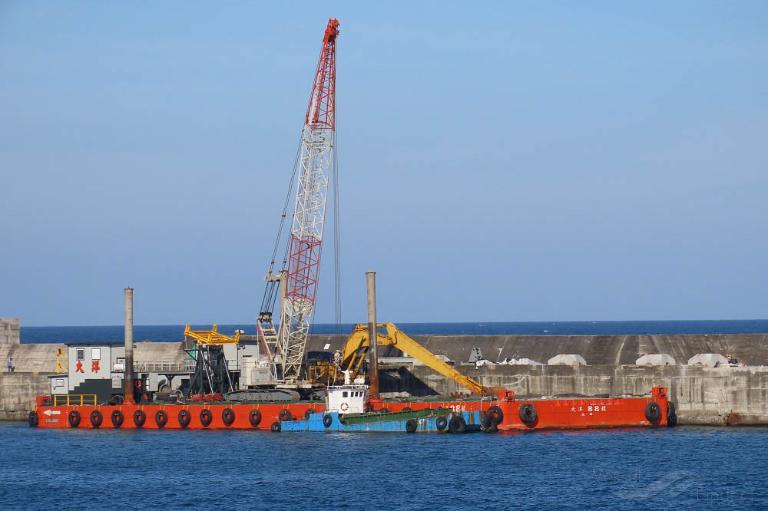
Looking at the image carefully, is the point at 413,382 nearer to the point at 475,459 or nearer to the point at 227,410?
the point at 227,410

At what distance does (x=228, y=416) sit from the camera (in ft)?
250

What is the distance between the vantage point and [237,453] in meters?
65.6

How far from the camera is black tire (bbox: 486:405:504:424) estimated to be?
2761 inches

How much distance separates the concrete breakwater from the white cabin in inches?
461

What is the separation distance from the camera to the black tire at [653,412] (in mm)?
70188

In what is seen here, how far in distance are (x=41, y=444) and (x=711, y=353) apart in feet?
142

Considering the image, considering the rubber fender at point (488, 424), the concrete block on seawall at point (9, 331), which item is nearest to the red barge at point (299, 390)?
the rubber fender at point (488, 424)

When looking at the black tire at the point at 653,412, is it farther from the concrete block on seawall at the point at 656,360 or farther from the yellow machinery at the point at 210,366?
the yellow machinery at the point at 210,366

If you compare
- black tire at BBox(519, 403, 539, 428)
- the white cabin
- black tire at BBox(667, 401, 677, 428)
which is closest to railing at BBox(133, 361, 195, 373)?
the white cabin

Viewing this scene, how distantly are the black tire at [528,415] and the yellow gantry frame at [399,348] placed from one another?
6697 millimetres

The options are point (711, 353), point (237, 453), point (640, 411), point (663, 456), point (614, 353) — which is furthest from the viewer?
point (614, 353)

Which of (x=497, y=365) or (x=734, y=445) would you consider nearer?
(x=734, y=445)

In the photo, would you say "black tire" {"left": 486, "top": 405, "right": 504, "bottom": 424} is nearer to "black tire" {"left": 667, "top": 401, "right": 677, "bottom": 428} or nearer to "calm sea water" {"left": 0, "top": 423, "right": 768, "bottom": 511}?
"calm sea water" {"left": 0, "top": 423, "right": 768, "bottom": 511}

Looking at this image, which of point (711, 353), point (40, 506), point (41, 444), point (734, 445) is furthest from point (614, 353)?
point (40, 506)
